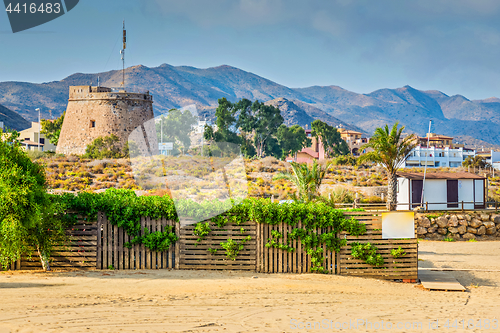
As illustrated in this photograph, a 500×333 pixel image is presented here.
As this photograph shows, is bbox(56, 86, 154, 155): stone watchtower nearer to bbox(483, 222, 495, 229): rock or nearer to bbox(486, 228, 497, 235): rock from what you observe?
bbox(483, 222, 495, 229): rock

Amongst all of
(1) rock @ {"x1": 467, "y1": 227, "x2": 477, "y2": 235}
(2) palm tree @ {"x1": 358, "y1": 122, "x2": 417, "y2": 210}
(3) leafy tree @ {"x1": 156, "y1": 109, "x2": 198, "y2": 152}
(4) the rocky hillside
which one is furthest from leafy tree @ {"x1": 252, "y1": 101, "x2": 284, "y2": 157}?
(4) the rocky hillside

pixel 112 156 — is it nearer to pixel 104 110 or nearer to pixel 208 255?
pixel 104 110

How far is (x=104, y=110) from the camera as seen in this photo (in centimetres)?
5309

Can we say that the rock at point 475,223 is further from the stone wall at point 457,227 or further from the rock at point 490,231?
the rock at point 490,231

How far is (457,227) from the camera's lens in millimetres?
22875

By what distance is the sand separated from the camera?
20.5 feet

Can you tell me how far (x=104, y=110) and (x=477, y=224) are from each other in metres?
A: 42.8

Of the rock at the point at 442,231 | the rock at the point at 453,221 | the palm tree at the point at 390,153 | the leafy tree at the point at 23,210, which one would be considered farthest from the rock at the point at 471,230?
the leafy tree at the point at 23,210

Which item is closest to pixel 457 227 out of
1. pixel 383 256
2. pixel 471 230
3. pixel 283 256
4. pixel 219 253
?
pixel 471 230

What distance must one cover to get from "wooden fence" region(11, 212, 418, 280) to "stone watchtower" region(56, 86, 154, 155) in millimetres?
44089

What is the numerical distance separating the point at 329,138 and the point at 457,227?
182ft

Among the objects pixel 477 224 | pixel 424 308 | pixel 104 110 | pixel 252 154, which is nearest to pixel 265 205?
pixel 424 308

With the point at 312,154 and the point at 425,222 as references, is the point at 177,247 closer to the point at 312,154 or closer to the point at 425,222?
the point at 425,222

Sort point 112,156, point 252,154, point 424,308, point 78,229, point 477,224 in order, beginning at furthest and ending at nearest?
point 252,154 < point 112,156 < point 477,224 < point 78,229 < point 424,308
